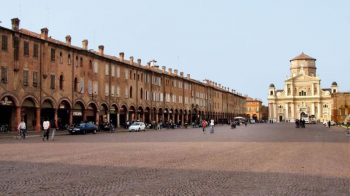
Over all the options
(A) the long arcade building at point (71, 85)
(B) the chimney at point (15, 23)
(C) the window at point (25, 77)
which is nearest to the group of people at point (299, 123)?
(A) the long arcade building at point (71, 85)

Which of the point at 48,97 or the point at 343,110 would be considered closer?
the point at 48,97

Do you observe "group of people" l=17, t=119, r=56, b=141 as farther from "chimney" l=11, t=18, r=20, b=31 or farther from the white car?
the white car

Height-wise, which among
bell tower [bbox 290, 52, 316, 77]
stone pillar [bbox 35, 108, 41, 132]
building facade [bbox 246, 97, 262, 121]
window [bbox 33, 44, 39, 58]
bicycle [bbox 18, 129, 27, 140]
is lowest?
bicycle [bbox 18, 129, 27, 140]

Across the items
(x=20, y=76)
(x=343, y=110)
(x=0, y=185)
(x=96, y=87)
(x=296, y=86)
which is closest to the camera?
(x=0, y=185)

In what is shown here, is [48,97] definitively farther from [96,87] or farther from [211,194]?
[211,194]

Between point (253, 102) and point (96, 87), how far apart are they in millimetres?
119328

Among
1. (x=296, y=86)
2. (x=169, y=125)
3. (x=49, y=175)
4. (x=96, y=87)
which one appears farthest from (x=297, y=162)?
(x=296, y=86)

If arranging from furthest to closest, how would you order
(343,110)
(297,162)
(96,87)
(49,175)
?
(343,110), (96,87), (297,162), (49,175)

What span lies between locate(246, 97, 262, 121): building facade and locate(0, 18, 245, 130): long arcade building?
9065cm

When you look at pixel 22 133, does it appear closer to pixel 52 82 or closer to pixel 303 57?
pixel 52 82

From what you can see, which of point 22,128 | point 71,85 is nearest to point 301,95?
point 71,85

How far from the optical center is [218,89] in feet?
365

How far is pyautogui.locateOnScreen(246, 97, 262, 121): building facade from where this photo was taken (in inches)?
→ 6599

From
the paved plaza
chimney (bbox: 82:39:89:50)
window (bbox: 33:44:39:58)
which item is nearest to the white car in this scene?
chimney (bbox: 82:39:89:50)
